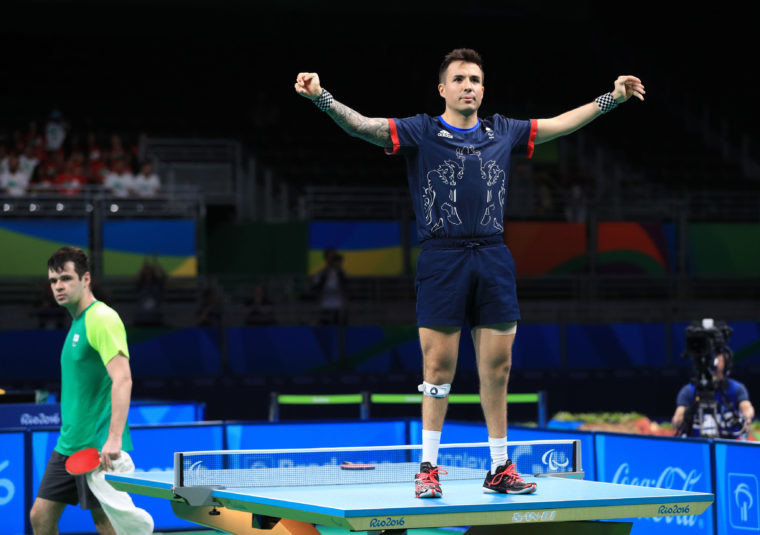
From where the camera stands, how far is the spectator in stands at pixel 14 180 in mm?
19641

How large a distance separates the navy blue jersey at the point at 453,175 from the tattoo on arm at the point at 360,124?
0.05 m

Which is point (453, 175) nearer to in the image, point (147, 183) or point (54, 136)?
point (147, 183)

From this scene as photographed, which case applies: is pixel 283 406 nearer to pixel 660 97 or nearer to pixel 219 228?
pixel 219 228

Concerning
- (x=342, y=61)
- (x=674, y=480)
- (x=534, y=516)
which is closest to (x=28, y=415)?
(x=674, y=480)

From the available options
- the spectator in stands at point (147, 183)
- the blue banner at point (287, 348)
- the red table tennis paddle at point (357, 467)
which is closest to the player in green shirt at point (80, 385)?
the red table tennis paddle at point (357, 467)

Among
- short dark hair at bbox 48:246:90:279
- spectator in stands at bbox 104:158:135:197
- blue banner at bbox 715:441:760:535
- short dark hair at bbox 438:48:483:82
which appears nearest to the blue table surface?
short dark hair at bbox 48:246:90:279

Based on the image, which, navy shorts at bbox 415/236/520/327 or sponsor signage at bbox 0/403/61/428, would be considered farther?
sponsor signage at bbox 0/403/61/428

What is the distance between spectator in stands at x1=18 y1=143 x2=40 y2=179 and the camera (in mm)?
20438

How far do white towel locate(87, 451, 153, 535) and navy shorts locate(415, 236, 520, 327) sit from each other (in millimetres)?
2153

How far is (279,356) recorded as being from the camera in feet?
59.8

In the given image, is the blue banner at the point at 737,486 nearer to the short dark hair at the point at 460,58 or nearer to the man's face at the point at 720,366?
the man's face at the point at 720,366

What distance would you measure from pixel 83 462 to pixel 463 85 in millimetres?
2999

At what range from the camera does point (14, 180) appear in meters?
19.9

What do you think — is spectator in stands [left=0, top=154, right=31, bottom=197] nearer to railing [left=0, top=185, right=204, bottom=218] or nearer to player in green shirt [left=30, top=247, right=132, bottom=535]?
railing [left=0, top=185, right=204, bottom=218]
